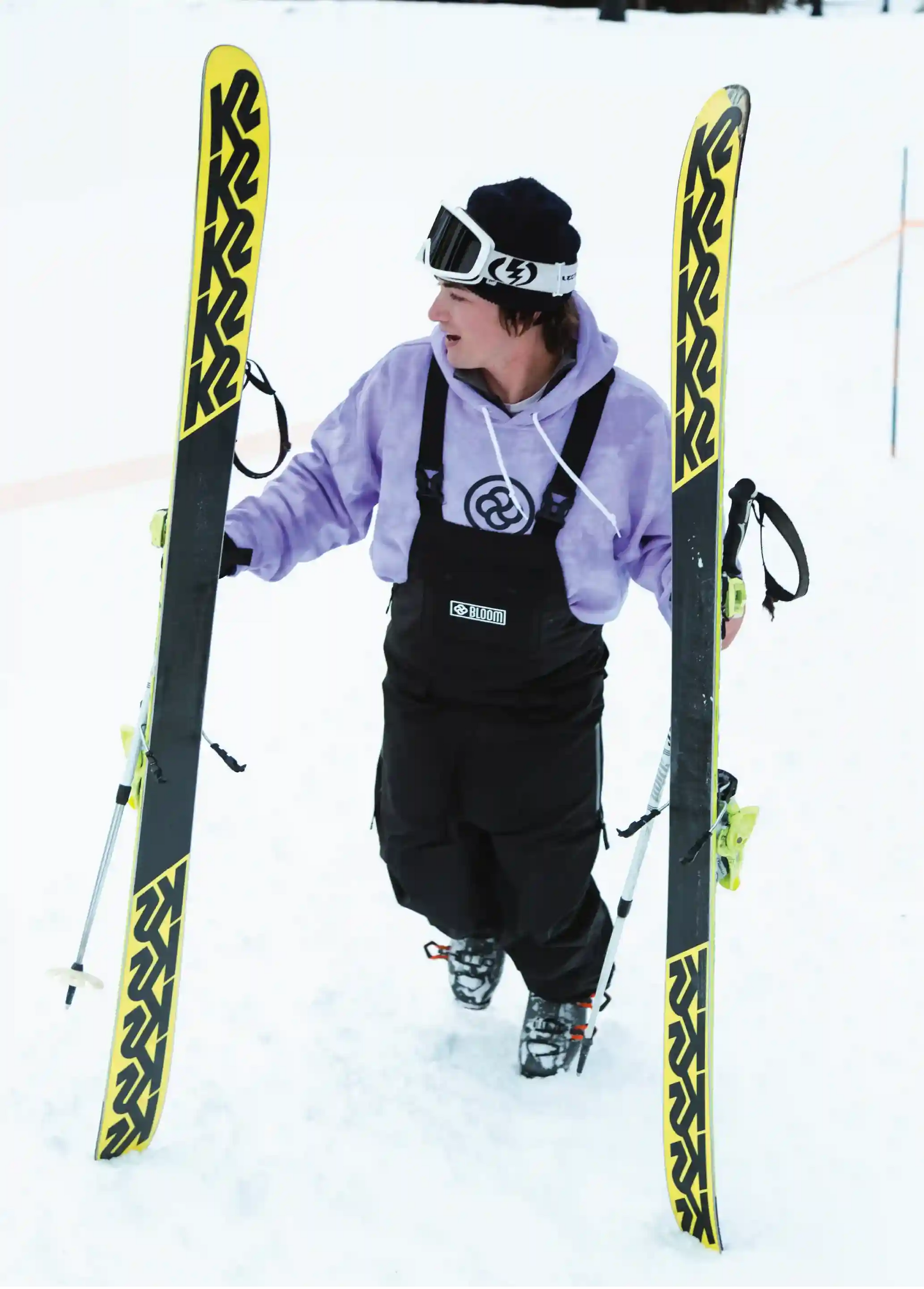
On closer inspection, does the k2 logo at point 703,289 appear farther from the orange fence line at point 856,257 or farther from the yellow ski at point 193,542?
the orange fence line at point 856,257

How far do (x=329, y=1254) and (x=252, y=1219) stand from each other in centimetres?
16

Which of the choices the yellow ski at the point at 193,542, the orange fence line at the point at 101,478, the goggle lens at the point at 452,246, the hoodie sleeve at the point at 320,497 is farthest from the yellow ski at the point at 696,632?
the orange fence line at the point at 101,478

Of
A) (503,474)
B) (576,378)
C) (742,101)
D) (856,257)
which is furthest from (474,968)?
(856,257)

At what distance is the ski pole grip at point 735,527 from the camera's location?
2.30 meters

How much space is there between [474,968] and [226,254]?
1667 millimetres

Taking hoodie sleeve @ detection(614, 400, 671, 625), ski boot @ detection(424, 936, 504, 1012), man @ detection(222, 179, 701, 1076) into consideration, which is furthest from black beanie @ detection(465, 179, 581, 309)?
ski boot @ detection(424, 936, 504, 1012)

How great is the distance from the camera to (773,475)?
258 inches

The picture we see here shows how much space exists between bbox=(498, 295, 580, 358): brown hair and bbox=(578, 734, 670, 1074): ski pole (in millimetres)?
759

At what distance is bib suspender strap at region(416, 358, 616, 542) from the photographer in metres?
2.31

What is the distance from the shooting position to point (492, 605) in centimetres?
241

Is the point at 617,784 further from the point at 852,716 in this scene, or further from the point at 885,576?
the point at 885,576

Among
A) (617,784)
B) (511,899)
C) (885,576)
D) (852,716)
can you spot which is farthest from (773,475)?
(511,899)

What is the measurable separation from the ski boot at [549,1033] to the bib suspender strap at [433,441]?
117 cm

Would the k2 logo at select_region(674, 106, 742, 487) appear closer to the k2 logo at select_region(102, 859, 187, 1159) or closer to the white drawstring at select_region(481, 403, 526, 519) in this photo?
the white drawstring at select_region(481, 403, 526, 519)
